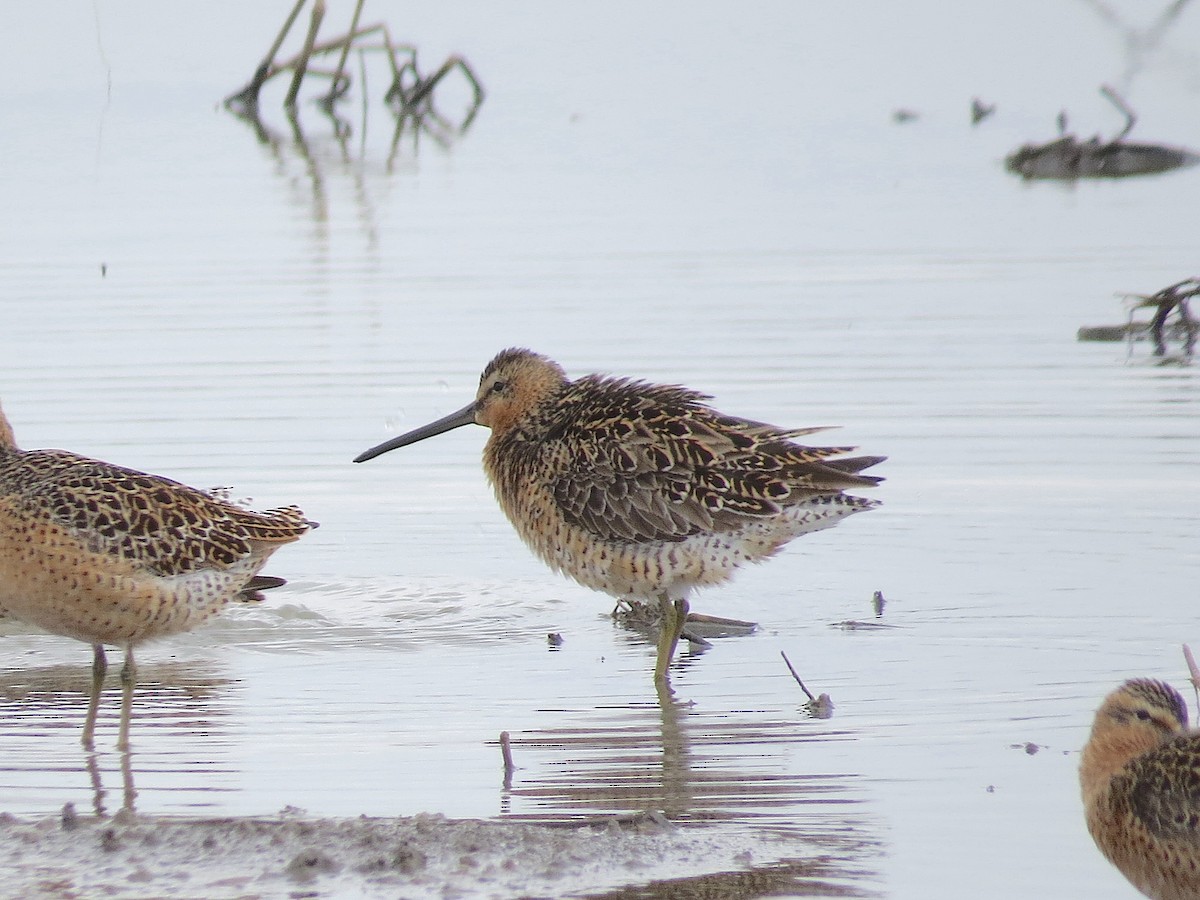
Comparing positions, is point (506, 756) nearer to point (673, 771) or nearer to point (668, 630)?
point (673, 771)

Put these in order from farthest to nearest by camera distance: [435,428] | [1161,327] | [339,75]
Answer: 1. [339,75]
2. [1161,327]
3. [435,428]

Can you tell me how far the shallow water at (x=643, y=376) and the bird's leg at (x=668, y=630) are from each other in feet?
0.30

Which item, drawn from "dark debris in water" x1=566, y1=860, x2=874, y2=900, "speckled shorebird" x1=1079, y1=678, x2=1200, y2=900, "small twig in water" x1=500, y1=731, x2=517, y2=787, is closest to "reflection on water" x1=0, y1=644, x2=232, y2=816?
"small twig in water" x1=500, y1=731, x2=517, y2=787

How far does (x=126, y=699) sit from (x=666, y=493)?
1.55 metres

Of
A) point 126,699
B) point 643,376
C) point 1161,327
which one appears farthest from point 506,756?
point 1161,327

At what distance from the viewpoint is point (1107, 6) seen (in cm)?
2491

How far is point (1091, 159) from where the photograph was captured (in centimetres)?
1465

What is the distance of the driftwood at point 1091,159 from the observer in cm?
1459

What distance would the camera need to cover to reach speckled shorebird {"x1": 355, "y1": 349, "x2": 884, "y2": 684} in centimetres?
584

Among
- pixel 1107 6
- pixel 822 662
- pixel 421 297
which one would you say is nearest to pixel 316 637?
pixel 822 662

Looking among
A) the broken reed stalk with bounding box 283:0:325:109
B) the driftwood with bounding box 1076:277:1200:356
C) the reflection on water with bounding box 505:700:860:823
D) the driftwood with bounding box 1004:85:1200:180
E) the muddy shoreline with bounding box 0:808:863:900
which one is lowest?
the muddy shoreline with bounding box 0:808:863:900

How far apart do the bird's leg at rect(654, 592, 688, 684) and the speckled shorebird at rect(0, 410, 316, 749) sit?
1.04 meters

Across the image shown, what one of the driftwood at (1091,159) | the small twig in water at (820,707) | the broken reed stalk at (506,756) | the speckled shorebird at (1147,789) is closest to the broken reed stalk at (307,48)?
the driftwood at (1091,159)

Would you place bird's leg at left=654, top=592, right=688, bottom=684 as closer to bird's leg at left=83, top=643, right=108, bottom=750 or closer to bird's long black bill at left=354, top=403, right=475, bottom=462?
bird's long black bill at left=354, top=403, right=475, bottom=462
